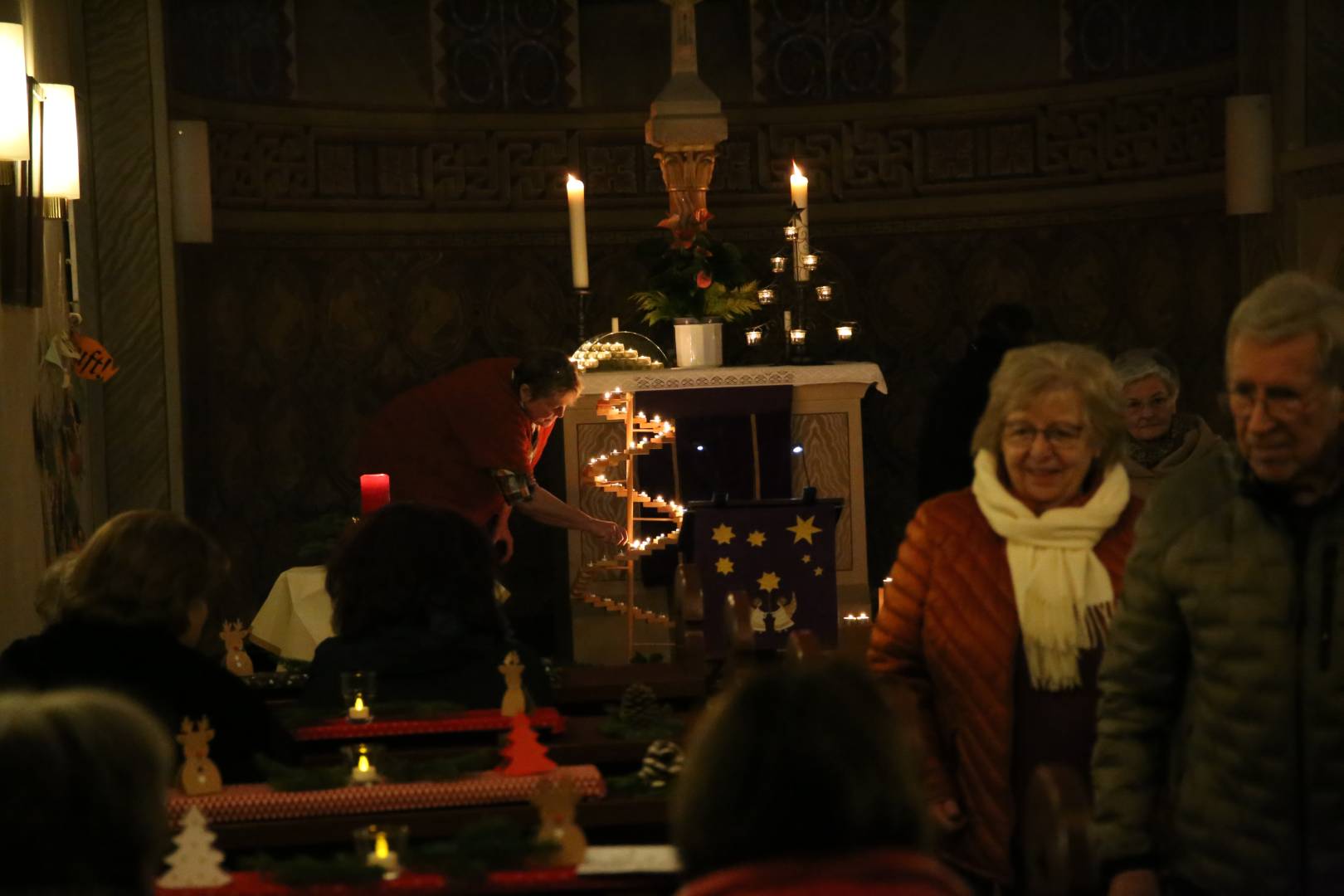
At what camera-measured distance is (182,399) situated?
7.45 metres

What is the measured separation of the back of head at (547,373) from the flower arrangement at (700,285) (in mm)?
1474

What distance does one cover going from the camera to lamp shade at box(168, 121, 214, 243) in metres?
7.07

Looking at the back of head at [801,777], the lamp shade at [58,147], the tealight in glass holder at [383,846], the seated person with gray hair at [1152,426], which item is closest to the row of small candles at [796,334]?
the seated person with gray hair at [1152,426]

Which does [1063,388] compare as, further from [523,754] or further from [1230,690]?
[523,754]

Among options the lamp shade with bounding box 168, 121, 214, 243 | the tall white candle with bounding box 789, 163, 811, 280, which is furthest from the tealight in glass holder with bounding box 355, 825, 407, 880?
the lamp shade with bounding box 168, 121, 214, 243

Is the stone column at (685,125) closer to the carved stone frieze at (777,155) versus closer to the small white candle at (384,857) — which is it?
the carved stone frieze at (777,155)

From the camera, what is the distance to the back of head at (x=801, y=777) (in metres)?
1.42

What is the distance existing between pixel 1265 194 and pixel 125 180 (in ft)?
14.9

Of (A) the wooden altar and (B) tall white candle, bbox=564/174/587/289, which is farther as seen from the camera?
(B) tall white candle, bbox=564/174/587/289

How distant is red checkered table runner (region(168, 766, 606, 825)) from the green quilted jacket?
2.83 ft

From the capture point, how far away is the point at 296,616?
550 centimetres

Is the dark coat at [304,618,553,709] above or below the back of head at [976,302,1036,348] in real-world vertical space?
below

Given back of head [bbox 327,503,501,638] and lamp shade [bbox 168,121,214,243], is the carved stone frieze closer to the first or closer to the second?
lamp shade [bbox 168,121,214,243]

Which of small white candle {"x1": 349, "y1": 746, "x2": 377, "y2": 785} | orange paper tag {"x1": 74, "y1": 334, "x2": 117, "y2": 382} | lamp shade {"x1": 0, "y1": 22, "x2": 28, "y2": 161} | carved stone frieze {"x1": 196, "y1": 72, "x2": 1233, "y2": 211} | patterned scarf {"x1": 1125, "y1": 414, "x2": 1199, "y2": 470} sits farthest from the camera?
carved stone frieze {"x1": 196, "y1": 72, "x2": 1233, "y2": 211}
